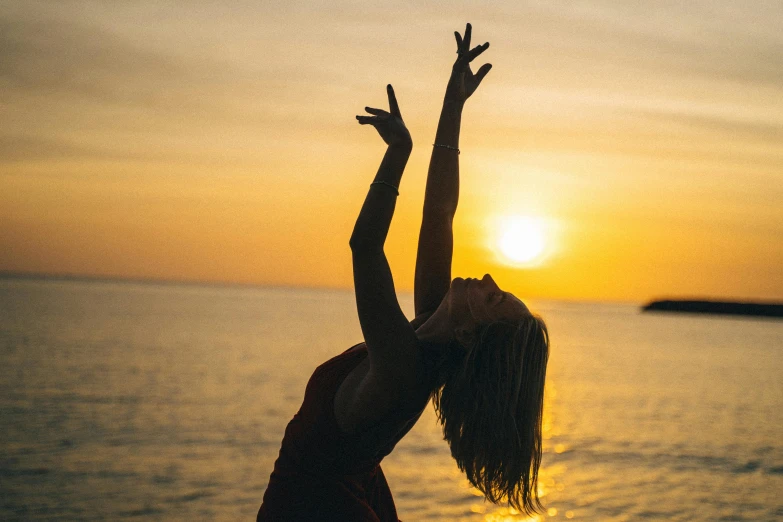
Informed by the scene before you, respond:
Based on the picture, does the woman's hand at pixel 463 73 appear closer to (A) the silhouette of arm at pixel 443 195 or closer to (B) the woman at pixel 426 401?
(A) the silhouette of arm at pixel 443 195

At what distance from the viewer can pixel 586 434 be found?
81.9 ft

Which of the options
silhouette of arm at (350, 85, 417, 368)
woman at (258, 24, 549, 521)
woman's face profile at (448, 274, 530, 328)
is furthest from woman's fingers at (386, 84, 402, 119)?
woman's face profile at (448, 274, 530, 328)

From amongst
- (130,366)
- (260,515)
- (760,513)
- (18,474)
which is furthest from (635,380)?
(260,515)

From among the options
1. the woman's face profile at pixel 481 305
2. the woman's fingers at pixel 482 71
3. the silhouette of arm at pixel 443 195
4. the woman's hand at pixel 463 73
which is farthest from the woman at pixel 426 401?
the woman's fingers at pixel 482 71

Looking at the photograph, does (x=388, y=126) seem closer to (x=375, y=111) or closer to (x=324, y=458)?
(x=375, y=111)

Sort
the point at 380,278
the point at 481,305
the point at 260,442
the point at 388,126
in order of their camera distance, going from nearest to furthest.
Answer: the point at 380,278 → the point at 388,126 → the point at 481,305 → the point at 260,442

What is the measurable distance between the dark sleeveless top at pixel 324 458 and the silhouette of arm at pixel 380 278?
0.96 ft

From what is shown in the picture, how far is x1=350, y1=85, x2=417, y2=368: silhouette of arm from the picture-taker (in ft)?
7.11

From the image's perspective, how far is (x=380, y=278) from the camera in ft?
7.19

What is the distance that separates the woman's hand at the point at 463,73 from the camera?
3.08m

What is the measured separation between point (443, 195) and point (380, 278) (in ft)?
3.08

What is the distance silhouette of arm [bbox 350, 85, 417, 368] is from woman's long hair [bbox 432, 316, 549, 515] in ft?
0.85

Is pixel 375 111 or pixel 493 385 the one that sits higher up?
pixel 375 111

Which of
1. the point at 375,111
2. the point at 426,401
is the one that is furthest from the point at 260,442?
the point at 375,111
